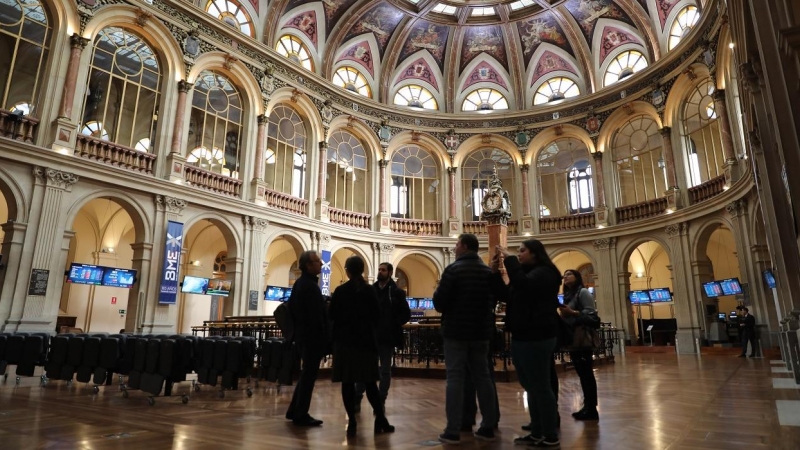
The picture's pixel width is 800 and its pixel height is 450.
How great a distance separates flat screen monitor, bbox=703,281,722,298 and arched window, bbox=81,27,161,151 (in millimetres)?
18107

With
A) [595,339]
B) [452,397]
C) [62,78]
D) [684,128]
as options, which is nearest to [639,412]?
[595,339]

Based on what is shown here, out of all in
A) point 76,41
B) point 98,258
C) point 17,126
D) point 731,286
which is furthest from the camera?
point 98,258

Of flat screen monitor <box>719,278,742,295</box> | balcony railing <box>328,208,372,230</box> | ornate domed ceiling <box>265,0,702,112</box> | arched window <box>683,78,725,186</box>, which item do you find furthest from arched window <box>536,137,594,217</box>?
balcony railing <box>328,208,372,230</box>

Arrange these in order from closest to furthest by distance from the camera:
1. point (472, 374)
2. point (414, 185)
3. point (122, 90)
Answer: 1. point (472, 374)
2. point (122, 90)
3. point (414, 185)

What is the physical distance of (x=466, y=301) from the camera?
3.87 m

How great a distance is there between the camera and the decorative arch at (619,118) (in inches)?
729

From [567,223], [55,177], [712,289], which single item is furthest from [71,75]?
[712,289]

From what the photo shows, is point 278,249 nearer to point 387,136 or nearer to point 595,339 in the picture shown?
point 387,136

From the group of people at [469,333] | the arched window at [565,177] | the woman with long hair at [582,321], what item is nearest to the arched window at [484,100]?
the arched window at [565,177]

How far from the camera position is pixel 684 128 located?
17.4 metres

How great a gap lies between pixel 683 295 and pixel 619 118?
7521 millimetres

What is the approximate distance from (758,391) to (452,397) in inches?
183

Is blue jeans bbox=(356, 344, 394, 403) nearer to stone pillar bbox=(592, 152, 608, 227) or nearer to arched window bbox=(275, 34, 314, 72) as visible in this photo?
arched window bbox=(275, 34, 314, 72)

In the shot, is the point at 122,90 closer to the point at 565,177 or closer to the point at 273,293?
the point at 273,293
